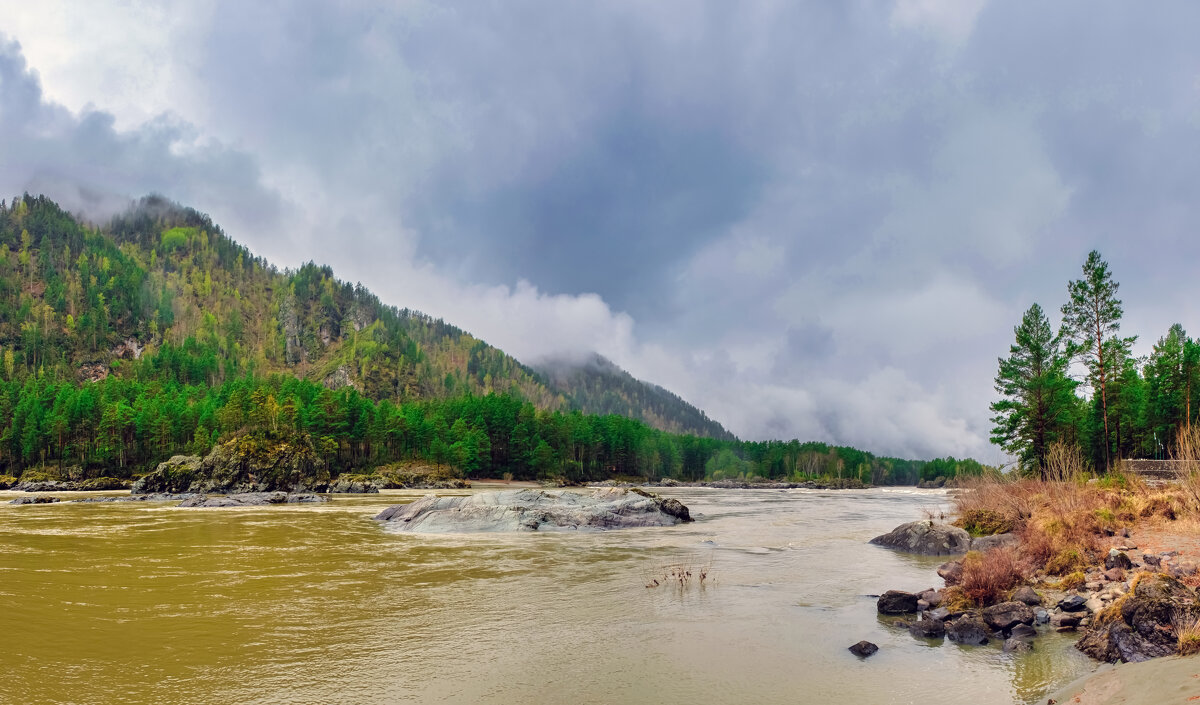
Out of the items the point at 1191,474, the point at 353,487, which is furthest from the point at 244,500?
the point at 1191,474

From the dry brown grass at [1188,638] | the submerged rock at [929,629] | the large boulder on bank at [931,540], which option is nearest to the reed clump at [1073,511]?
the large boulder on bank at [931,540]

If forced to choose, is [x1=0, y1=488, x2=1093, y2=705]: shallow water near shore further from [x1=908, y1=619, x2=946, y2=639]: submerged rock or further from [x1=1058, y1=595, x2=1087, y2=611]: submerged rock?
[x1=1058, y1=595, x2=1087, y2=611]: submerged rock

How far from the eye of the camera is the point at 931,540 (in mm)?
27141

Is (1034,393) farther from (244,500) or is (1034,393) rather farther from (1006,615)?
(244,500)

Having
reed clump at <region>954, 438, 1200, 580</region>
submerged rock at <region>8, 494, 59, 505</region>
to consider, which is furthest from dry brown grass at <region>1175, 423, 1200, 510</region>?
submerged rock at <region>8, 494, 59, 505</region>

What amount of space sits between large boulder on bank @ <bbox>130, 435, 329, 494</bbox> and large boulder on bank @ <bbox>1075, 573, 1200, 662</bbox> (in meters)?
90.3

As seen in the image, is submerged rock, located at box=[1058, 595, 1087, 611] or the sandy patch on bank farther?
submerged rock, located at box=[1058, 595, 1087, 611]

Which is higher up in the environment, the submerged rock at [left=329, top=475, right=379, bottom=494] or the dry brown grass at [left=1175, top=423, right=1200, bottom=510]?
the dry brown grass at [left=1175, top=423, right=1200, bottom=510]

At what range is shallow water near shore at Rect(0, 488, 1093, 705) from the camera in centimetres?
1008

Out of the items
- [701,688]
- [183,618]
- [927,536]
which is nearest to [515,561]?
[183,618]

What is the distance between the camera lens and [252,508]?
54656mm

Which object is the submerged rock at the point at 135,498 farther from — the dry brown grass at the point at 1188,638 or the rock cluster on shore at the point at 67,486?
the dry brown grass at the point at 1188,638

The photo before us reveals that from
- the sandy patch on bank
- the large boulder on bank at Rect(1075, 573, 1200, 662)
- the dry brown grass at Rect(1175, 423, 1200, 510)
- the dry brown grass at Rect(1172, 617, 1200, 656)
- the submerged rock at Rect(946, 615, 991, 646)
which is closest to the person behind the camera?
the sandy patch on bank

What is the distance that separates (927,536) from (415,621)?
23.3m
